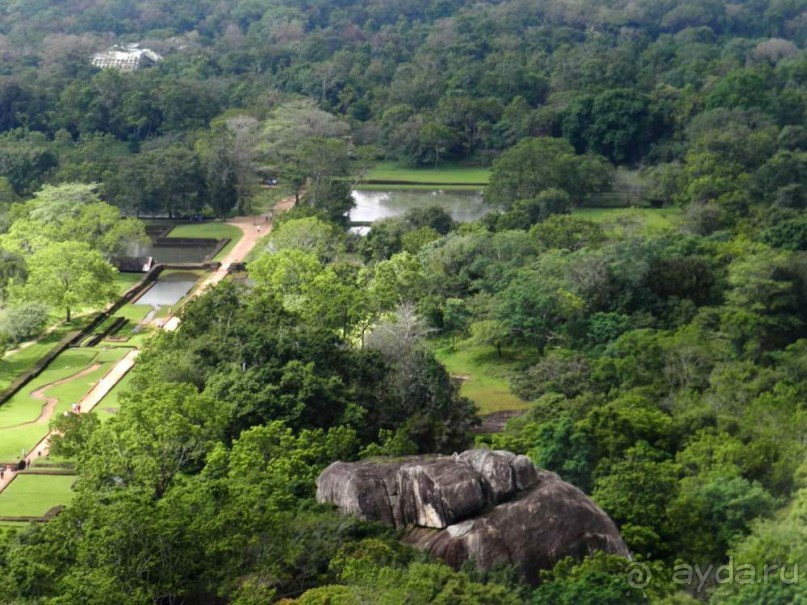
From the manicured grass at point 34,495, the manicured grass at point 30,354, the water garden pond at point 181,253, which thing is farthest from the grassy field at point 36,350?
the manicured grass at point 34,495

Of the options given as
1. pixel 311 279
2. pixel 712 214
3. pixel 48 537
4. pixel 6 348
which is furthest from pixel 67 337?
pixel 712 214

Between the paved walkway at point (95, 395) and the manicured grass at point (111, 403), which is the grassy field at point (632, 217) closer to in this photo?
the paved walkway at point (95, 395)

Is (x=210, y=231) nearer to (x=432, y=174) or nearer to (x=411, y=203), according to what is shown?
(x=411, y=203)

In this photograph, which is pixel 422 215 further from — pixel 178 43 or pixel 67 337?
pixel 178 43

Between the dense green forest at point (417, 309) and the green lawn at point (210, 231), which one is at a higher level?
the dense green forest at point (417, 309)

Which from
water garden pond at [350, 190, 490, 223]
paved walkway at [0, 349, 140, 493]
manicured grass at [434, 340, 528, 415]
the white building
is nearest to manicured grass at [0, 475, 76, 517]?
paved walkway at [0, 349, 140, 493]

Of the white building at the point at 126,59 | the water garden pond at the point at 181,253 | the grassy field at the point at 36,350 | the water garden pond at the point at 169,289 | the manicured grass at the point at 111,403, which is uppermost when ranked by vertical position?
the manicured grass at the point at 111,403
